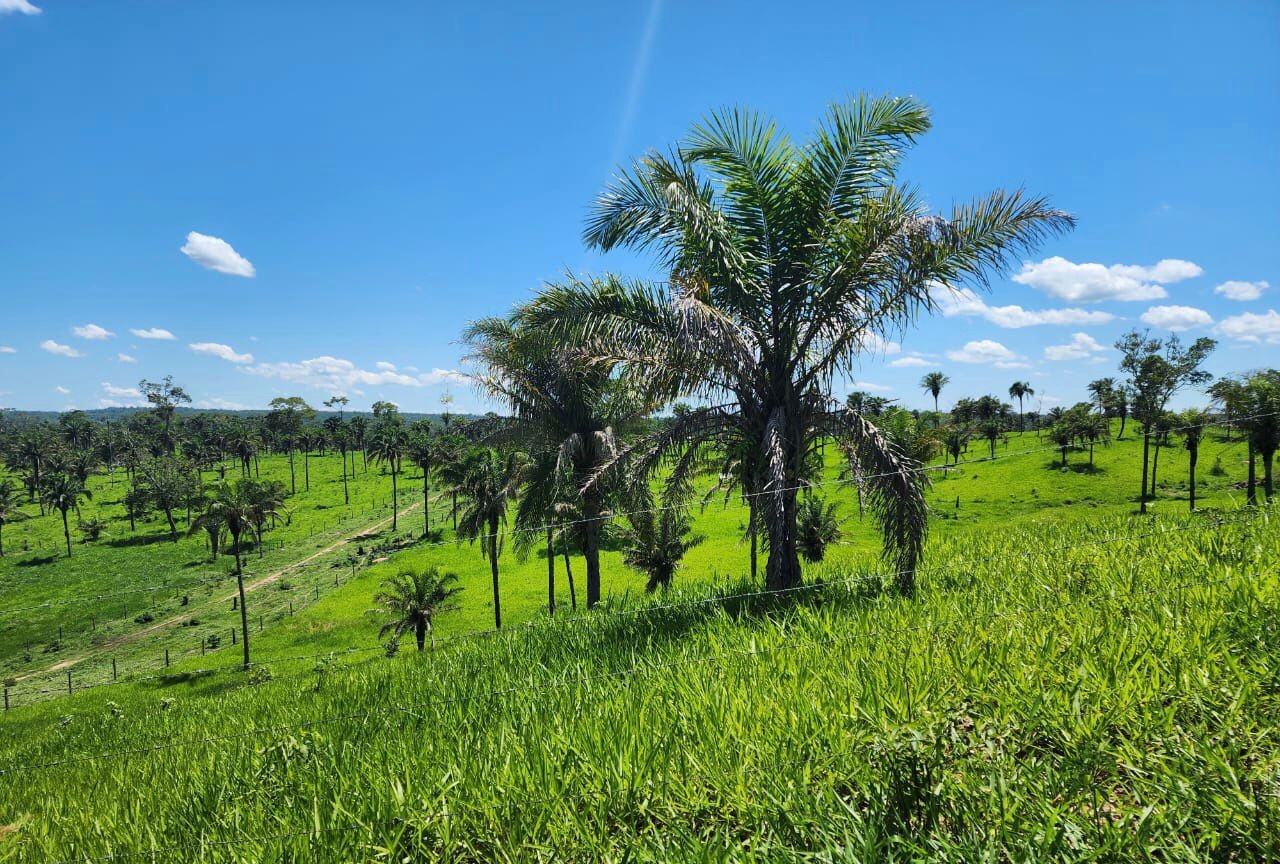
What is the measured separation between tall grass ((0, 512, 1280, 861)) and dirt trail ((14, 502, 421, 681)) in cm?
4323

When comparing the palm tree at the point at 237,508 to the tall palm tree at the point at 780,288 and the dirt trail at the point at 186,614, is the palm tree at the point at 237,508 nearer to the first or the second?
the dirt trail at the point at 186,614

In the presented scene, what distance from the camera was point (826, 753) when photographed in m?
2.66

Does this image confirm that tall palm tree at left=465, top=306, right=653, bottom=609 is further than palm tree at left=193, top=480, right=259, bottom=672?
No

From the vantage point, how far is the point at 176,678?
96.8 ft

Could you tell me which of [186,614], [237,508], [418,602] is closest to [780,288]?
[418,602]

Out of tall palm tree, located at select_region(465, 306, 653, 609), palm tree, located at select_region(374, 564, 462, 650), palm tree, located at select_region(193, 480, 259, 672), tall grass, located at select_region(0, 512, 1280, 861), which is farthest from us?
palm tree, located at select_region(193, 480, 259, 672)

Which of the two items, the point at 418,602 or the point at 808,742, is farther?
the point at 418,602

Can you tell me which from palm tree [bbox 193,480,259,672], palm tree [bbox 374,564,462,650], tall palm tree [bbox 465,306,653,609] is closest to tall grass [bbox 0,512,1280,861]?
tall palm tree [bbox 465,306,653,609]

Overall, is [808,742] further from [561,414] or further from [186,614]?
[186,614]

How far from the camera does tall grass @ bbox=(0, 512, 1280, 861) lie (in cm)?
219

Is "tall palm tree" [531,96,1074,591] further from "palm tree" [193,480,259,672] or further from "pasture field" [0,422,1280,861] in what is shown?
"palm tree" [193,480,259,672]

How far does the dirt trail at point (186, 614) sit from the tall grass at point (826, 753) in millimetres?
43227

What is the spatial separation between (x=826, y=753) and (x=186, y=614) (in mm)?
54921

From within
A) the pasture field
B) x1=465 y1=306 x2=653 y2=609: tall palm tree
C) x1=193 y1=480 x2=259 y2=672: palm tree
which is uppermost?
x1=465 y1=306 x2=653 y2=609: tall palm tree
